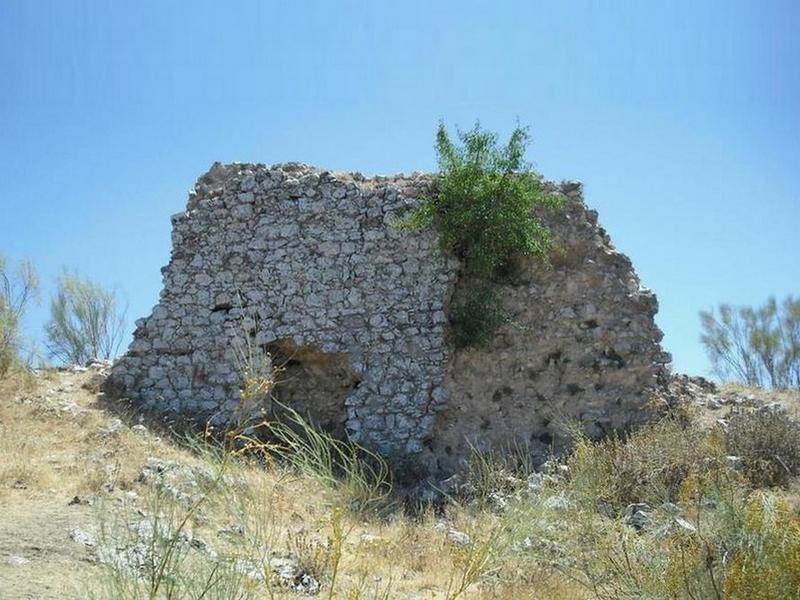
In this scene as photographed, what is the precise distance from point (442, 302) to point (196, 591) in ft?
24.8

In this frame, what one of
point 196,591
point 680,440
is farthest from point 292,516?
point 680,440

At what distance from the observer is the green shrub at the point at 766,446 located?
8.80 metres

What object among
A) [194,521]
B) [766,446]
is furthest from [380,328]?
[194,521]

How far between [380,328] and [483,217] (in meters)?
2.10

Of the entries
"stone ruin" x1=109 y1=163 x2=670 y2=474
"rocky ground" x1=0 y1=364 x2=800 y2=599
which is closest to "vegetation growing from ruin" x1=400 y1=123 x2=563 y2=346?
"stone ruin" x1=109 y1=163 x2=670 y2=474

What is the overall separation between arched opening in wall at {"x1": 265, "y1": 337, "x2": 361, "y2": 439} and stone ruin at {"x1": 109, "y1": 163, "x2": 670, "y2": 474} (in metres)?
0.02

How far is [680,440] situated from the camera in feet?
29.2

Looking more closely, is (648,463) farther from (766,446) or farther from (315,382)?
(315,382)

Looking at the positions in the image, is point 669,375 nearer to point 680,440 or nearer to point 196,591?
point 680,440

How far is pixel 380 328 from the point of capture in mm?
11195

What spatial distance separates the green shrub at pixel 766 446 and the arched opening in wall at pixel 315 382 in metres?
4.85

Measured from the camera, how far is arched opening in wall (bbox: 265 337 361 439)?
11273mm

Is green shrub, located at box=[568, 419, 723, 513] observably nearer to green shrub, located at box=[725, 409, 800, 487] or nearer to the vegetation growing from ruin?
green shrub, located at box=[725, 409, 800, 487]

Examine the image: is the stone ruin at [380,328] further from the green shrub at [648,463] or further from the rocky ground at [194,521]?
the green shrub at [648,463]
